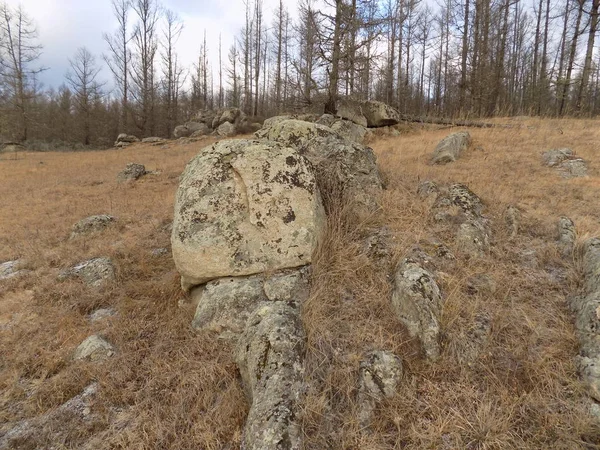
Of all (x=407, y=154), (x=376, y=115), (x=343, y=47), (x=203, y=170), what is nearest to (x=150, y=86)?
(x=343, y=47)

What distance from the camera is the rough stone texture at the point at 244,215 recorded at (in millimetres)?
3275

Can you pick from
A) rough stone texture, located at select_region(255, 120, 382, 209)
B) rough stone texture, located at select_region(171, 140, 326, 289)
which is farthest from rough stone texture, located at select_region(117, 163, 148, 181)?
rough stone texture, located at select_region(171, 140, 326, 289)

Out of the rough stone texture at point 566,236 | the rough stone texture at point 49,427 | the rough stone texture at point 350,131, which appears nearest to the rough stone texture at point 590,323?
the rough stone texture at point 566,236

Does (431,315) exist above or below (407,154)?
below

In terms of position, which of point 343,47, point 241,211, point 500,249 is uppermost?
point 343,47

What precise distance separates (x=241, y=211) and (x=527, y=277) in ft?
9.16

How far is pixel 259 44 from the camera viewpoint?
31.0m

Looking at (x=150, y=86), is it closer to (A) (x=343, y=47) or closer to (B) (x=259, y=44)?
(B) (x=259, y=44)

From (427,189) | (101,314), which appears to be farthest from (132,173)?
(427,189)

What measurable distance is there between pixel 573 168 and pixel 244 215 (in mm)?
6252

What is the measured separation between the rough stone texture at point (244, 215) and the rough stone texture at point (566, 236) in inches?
98.4

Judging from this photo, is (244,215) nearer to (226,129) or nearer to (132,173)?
(132,173)

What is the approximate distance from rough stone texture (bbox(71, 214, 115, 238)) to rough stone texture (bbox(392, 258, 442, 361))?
5.39m

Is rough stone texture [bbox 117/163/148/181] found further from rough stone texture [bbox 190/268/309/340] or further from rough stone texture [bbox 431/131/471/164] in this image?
rough stone texture [bbox 190/268/309/340]
